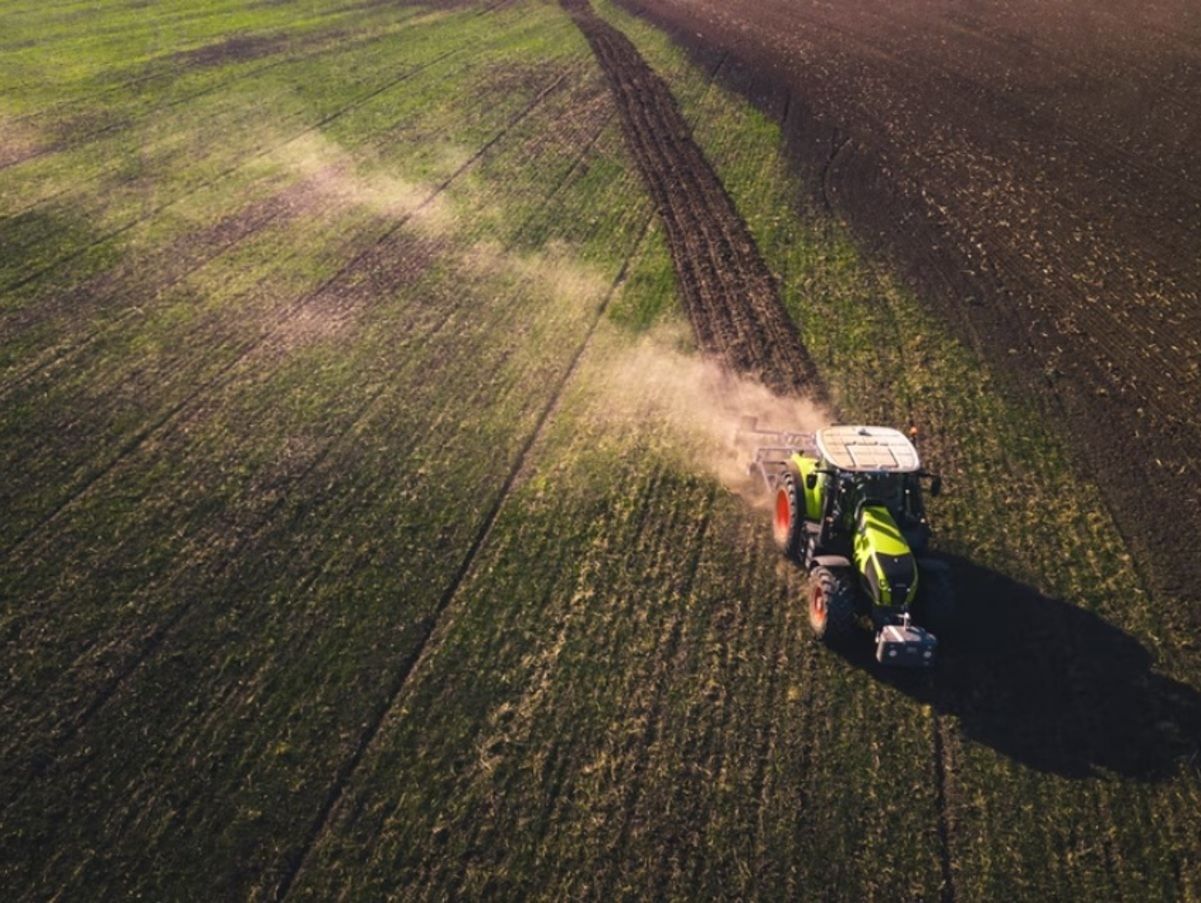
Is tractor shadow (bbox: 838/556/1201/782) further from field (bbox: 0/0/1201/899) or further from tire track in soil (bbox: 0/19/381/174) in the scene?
tire track in soil (bbox: 0/19/381/174)

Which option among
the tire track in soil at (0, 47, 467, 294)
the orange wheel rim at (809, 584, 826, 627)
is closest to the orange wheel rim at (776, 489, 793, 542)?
the orange wheel rim at (809, 584, 826, 627)

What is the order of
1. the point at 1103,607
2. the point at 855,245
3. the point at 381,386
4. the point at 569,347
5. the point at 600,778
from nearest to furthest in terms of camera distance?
the point at 600,778, the point at 1103,607, the point at 381,386, the point at 569,347, the point at 855,245

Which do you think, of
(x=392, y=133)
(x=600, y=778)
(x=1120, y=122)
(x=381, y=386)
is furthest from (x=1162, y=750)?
(x=392, y=133)

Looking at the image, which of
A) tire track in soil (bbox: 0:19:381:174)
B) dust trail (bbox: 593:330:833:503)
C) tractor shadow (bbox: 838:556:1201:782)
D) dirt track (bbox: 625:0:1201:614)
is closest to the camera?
tractor shadow (bbox: 838:556:1201:782)

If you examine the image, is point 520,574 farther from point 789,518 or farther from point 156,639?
point 156,639

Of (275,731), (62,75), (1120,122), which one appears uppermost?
(1120,122)

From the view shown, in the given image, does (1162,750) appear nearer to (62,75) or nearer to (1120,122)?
(1120,122)
